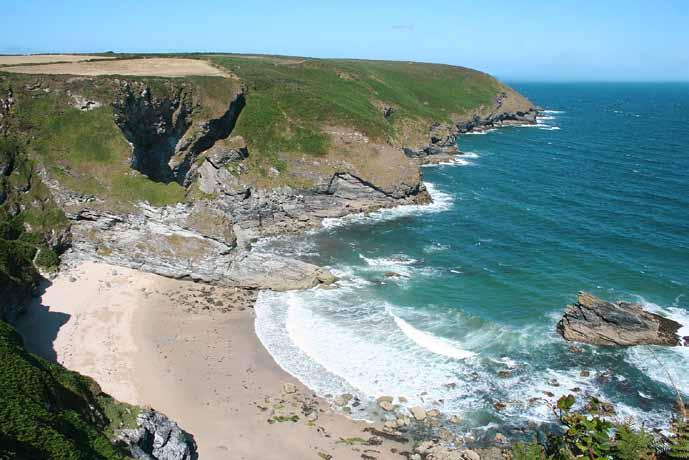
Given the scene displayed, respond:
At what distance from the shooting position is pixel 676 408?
32.0 m

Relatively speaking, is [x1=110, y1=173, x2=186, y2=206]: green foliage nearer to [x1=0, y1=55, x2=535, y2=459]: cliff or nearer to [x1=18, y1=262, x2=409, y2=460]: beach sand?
[x1=0, y1=55, x2=535, y2=459]: cliff

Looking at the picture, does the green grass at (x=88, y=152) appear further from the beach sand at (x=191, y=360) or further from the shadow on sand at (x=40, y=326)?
the shadow on sand at (x=40, y=326)

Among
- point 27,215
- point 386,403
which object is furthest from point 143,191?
point 386,403

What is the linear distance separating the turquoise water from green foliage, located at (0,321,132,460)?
14.6 metres

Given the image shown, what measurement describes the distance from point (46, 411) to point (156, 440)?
6.59 meters

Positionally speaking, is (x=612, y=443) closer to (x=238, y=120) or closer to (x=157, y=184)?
(x=157, y=184)

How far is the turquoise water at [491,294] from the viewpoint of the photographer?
1384 inches

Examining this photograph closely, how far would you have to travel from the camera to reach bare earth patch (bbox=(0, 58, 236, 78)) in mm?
65688

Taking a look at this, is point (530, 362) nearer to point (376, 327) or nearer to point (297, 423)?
point (376, 327)

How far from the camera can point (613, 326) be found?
3972 centimetres

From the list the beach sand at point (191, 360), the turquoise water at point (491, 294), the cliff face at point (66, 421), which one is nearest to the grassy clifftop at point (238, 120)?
the beach sand at point (191, 360)

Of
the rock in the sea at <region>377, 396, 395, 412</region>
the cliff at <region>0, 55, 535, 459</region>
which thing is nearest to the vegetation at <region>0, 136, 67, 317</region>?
the cliff at <region>0, 55, 535, 459</region>

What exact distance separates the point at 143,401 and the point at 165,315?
35.4 ft

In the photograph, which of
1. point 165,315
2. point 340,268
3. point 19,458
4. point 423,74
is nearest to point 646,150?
point 423,74
